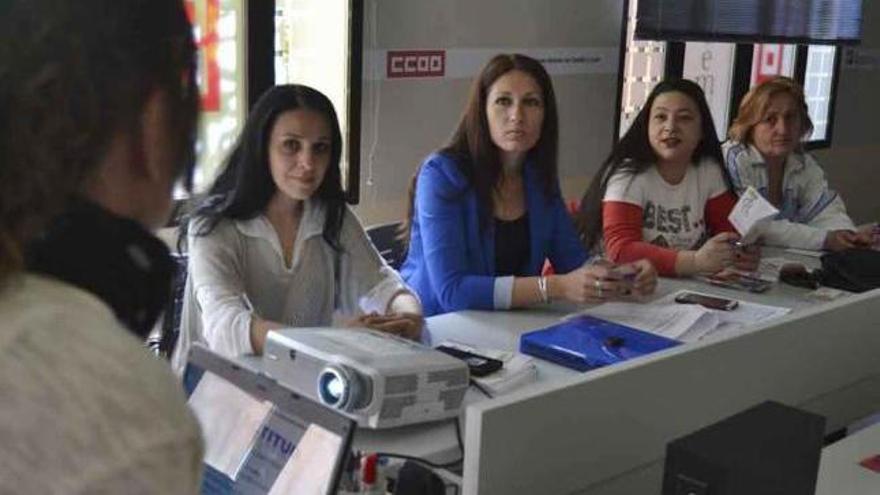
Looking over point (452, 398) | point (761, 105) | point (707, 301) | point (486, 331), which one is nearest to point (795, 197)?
point (761, 105)

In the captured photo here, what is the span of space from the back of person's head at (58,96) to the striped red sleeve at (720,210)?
8.73 ft

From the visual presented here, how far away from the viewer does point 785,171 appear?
346 centimetres

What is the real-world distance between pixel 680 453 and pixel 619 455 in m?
0.21

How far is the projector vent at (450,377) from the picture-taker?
5.22 ft

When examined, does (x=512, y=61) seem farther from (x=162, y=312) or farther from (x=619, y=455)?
(x=162, y=312)

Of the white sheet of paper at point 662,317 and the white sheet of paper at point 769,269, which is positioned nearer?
the white sheet of paper at point 662,317

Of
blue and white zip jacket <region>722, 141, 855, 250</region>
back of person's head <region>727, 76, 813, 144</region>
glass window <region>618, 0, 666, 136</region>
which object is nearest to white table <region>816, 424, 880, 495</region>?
blue and white zip jacket <region>722, 141, 855, 250</region>

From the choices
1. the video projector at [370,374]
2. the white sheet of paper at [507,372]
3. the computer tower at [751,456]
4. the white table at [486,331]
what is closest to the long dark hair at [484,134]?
the white table at [486,331]

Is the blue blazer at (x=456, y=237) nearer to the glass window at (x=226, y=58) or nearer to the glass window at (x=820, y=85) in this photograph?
the glass window at (x=226, y=58)

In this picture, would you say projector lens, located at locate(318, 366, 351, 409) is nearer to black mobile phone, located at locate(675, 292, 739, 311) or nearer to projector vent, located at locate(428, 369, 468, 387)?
projector vent, located at locate(428, 369, 468, 387)

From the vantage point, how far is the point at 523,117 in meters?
2.50

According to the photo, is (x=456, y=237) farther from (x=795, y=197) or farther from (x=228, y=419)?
(x=795, y=197)

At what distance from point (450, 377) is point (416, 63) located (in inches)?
87.3

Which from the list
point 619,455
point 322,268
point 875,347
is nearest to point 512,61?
point 322,268
